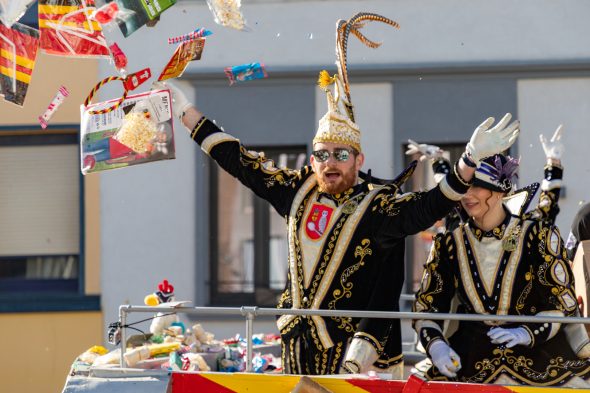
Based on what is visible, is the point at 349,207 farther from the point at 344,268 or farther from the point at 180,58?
the point at 180,58

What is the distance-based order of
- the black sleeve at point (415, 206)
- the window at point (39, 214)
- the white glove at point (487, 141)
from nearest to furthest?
1. the white glove at point (487, 141)
2. the black sleeve at point (415, 206)
3. the window at point (39, 214)

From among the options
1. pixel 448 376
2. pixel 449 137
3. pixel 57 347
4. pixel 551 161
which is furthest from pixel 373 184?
pixel 57 347

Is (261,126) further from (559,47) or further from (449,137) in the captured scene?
(559,47)

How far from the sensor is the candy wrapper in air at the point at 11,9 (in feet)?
19.7

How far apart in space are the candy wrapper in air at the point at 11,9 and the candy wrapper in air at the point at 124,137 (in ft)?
1.93

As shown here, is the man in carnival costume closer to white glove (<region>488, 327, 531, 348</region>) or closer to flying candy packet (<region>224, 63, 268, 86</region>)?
flying candy packet (<region>224, 63, 268, 86</region>)

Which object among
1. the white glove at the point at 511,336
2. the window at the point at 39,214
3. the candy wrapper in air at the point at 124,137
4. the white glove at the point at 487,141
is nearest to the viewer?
the white glove at the point at 487,141

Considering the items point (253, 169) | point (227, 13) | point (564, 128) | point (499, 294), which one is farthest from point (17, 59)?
point (564, 128)

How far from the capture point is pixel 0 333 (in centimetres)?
1265

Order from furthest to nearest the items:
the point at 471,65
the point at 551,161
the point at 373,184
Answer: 1. the point at 471,65
2. the point at 551,161
3. the point at 373,184

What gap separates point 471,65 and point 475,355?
20.5ft

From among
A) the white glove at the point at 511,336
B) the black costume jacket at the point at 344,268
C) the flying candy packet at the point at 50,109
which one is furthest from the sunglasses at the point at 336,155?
the flying candy packet at the point at 50,109

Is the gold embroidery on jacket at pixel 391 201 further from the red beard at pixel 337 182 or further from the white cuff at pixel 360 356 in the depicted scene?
the white cuff at pixel 360 356

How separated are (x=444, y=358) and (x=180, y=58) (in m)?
1.96
